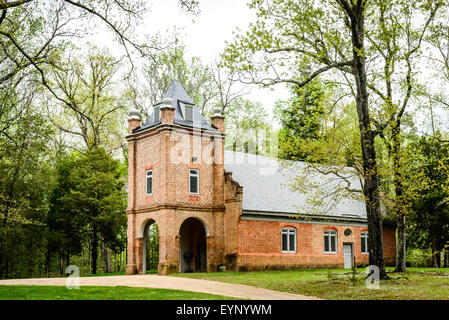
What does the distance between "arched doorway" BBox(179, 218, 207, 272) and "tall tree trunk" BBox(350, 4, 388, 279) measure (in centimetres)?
1244

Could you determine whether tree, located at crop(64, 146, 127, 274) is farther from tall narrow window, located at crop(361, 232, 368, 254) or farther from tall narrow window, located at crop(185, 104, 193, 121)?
tall narrow window, located at crop(361, 232, 368, 254)

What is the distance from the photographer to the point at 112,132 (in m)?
40.6

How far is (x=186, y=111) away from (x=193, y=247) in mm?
8299

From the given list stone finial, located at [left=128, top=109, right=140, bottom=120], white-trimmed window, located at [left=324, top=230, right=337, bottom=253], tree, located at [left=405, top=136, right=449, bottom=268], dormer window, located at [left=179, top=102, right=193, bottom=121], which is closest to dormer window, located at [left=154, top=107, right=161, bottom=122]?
dormer window, located at [left=179, top=102, right=193, bottom=121]

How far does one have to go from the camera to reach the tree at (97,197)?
1355 inches

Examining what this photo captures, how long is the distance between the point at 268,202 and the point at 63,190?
51.3 ft

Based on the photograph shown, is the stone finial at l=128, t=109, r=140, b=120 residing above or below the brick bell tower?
above

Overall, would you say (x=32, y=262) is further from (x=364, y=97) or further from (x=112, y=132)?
(x=364, y=97)

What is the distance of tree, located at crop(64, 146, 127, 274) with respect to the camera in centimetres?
3441

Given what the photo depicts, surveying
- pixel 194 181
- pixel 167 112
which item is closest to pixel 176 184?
pixel 194 181

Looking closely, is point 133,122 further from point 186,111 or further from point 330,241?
point 330,241

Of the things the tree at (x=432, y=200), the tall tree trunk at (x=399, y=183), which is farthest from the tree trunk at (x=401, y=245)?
the tree at (x=432, y=200)

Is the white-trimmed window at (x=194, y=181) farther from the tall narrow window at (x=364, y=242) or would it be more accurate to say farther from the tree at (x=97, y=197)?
the tall narrow window at (x=364, y=242)
